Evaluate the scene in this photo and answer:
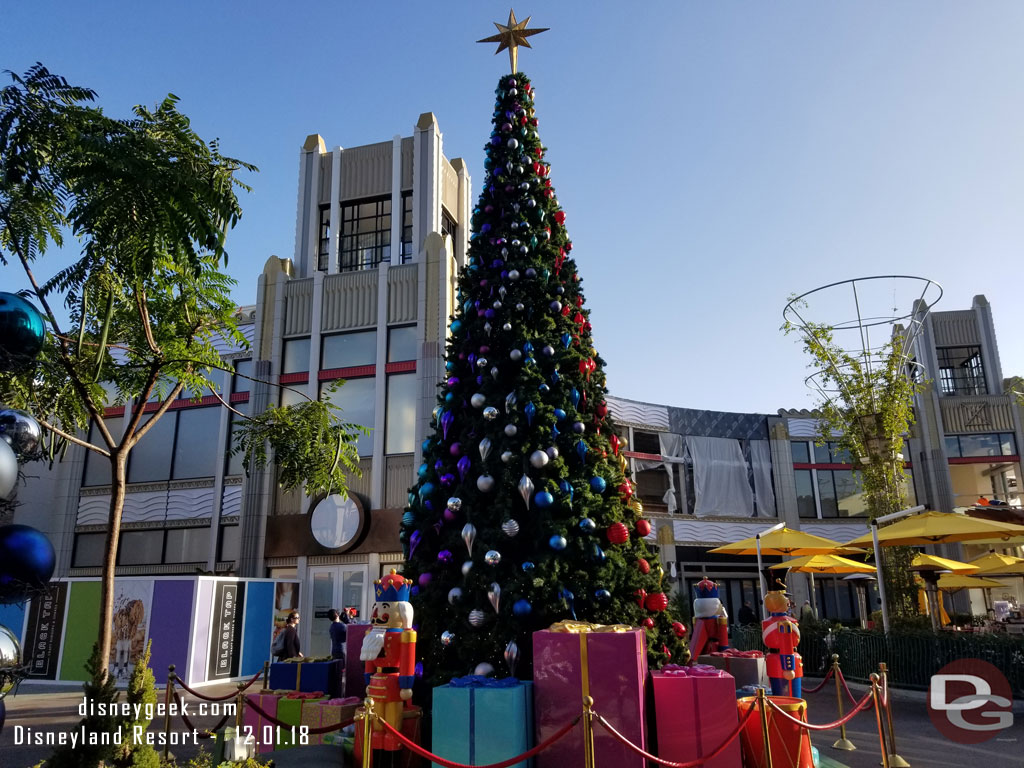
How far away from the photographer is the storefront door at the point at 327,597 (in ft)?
67.5

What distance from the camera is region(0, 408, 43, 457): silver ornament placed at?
602 centimetres

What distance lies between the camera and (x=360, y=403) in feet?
74.1

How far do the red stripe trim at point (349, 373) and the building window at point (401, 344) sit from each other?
0.73m

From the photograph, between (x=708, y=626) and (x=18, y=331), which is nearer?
(x=18, y=331)

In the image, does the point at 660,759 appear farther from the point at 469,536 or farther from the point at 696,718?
the point at 469,536

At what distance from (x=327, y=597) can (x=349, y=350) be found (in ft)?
25.5

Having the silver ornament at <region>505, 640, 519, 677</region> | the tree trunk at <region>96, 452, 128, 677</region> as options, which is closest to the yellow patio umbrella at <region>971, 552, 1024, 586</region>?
the silver ornament at <region>505, 640, 519, 677</region>

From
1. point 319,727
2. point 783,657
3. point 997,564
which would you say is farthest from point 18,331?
point 997,564

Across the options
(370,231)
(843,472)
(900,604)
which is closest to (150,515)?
(370,231)

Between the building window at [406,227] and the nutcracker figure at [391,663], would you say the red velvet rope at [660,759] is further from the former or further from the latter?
the building window at [406,227]

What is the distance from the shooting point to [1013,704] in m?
11.5

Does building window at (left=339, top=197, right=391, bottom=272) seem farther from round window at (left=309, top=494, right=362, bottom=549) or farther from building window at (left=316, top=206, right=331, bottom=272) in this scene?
round window at (left=309, top=494, right=362, bottom=549)

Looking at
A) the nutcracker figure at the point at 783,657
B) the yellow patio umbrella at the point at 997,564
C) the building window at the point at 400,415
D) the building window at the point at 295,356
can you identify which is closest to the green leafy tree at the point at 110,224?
the nutcracker figure at the point at 783,657

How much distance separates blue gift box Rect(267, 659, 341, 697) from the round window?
11.8 meters
